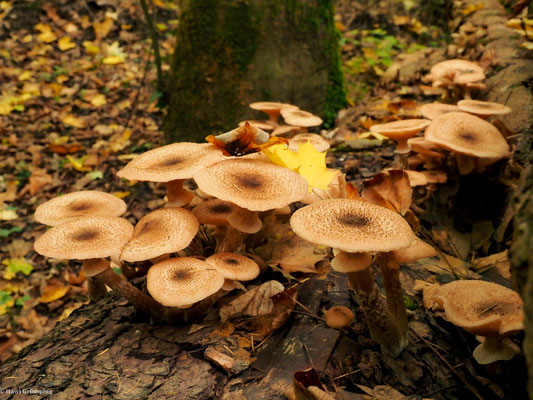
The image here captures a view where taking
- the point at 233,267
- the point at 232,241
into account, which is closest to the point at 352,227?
the point at 233,267

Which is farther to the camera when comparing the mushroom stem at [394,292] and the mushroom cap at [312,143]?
the mushroom cap at [312,143]

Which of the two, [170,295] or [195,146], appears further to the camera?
[195,146]

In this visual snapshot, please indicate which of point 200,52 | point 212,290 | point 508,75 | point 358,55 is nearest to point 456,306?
point 212,290

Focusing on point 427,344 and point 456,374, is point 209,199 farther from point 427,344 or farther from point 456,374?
point 456,374

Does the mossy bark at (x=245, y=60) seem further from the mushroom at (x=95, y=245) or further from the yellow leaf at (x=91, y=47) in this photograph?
the yellow leaf at (x=91, y=47)

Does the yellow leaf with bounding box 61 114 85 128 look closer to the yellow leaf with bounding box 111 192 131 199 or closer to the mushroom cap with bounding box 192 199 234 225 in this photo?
the yellow leaf with bounding box 111 192 131 199

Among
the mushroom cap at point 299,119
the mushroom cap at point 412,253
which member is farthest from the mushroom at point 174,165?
the mushroom cap at point 299,119
